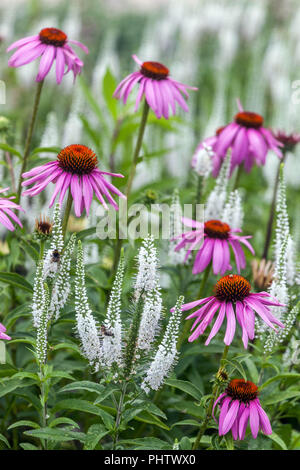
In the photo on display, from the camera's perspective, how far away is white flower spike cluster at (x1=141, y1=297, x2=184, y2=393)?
5.03ft

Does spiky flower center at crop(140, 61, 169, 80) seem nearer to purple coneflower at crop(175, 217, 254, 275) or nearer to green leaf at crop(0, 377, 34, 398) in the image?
purple coneflower at crop(175, 217, 254, 275)

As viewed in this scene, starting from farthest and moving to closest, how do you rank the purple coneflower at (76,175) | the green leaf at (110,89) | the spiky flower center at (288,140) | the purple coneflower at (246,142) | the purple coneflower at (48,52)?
the green leaf at (110,89), the spiky flower center at (288,140), the purple coneflower at (246,142), the purple coneflower at (48,52), the purple coneflower at (76,175)

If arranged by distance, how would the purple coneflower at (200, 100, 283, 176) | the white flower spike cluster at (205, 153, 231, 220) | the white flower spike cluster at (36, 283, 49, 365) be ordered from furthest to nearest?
the purple coneflower at (200, 100, 283, 176) < the white flower spike cluster at (205, 153, 231, 220) < the white flower spike cluster at (36, 283, 49, 365)

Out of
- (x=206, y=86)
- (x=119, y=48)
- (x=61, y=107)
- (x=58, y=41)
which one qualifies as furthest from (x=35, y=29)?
(x=58, y=41)

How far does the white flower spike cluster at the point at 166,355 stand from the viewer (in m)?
1.53

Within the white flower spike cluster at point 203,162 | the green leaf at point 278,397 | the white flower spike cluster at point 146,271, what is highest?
the white flower spike cluster at point 203,162

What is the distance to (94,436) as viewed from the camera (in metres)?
1.62

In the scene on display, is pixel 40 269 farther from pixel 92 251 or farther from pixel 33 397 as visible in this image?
pixel 92 251

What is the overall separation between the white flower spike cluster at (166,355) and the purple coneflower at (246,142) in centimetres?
116

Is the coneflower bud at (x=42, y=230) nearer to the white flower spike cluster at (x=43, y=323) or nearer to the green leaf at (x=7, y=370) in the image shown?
the white flower spike cluster at (x=43, y=323)

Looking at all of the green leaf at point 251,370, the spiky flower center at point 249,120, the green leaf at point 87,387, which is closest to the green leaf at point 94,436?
the green leaf at point 87,387


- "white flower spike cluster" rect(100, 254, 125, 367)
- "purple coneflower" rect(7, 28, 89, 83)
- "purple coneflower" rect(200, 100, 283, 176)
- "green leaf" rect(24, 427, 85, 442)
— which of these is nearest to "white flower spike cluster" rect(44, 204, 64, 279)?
"white flower spike cluster" rect(100, 254, 125, 367)

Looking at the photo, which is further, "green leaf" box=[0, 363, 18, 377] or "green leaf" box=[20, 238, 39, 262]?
A: "green leaf" box=[20, 238, 39, 262]

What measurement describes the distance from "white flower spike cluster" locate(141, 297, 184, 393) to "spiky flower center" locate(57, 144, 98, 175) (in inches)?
21.5
